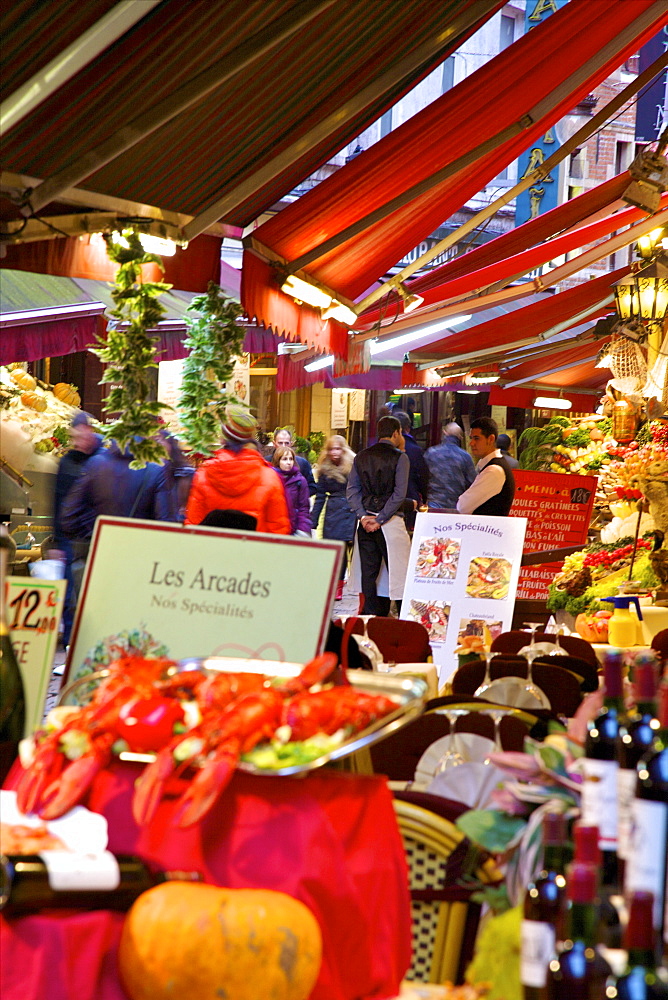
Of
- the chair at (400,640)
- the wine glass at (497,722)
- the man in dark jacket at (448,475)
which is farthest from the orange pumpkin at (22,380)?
the wine glass at (497,722)

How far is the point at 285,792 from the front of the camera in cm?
184

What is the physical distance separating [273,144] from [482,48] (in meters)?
21.5

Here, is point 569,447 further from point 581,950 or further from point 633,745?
point 581,950

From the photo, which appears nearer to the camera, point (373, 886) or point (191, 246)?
point (373, 886)

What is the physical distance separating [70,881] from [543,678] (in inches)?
119

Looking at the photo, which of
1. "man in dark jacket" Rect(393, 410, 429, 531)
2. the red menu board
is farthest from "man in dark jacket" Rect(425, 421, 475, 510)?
the red menu board

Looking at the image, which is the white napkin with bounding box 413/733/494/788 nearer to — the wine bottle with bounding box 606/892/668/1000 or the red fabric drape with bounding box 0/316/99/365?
the wine bottle with bounding box 606/892/668/1000

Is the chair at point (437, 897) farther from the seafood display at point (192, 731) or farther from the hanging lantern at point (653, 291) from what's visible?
the hanging lantern at point (653, 291)

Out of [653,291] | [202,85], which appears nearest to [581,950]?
[202,85]

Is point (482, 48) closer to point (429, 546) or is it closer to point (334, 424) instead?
point (334, 424)

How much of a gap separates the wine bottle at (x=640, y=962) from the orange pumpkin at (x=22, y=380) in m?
9.83

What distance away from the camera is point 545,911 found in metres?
1.49

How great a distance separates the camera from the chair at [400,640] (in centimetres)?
573

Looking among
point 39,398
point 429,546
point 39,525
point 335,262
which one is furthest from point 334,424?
point 335,262
